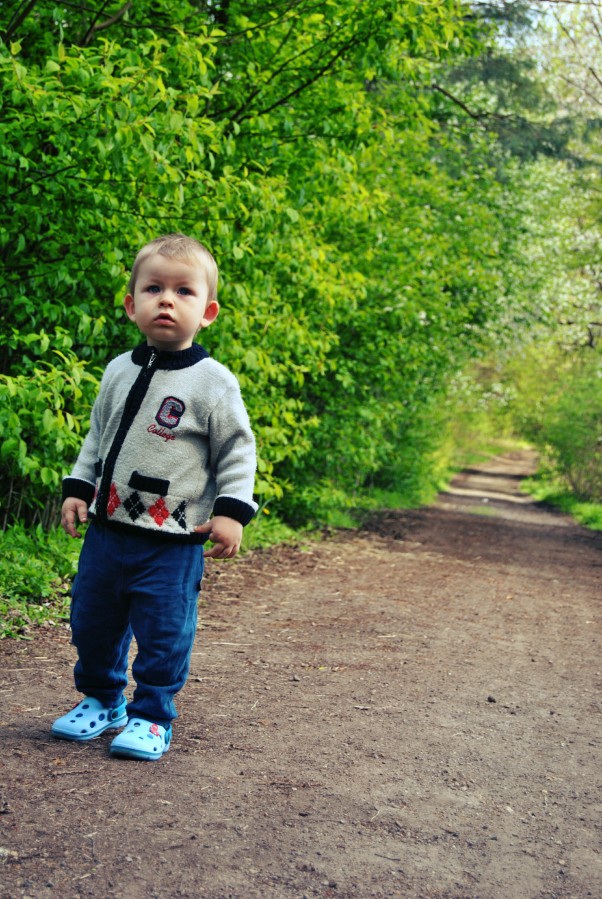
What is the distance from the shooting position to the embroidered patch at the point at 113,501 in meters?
3.40

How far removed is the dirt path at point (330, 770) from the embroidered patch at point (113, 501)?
33.9 inches

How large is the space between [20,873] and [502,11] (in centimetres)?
1864

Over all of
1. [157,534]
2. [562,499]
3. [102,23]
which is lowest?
[562,499]

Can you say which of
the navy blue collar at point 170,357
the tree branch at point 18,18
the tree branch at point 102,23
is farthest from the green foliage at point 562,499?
the navy blue collar at point 170,357

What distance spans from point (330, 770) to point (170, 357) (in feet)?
5.20

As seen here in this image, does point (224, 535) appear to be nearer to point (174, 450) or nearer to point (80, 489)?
point (174, 450)

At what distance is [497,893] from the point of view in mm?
2598

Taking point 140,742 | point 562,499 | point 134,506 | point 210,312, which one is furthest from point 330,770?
point 562,499

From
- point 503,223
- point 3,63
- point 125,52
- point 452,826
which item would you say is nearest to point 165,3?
point 125,52

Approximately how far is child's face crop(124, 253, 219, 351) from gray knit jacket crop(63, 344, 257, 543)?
4.3 inches

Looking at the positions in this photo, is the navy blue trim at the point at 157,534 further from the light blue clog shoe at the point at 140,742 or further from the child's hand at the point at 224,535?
the light blue clog shoe at the point at 140,742

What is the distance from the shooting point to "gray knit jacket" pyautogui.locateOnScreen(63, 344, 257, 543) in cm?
336

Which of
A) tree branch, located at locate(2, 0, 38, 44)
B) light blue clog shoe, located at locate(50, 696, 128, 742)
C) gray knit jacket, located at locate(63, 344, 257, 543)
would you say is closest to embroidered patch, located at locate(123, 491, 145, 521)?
gray knit jacket, located at locate(63, 344, 257, 543)

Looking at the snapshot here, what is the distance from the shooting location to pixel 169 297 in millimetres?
3352
